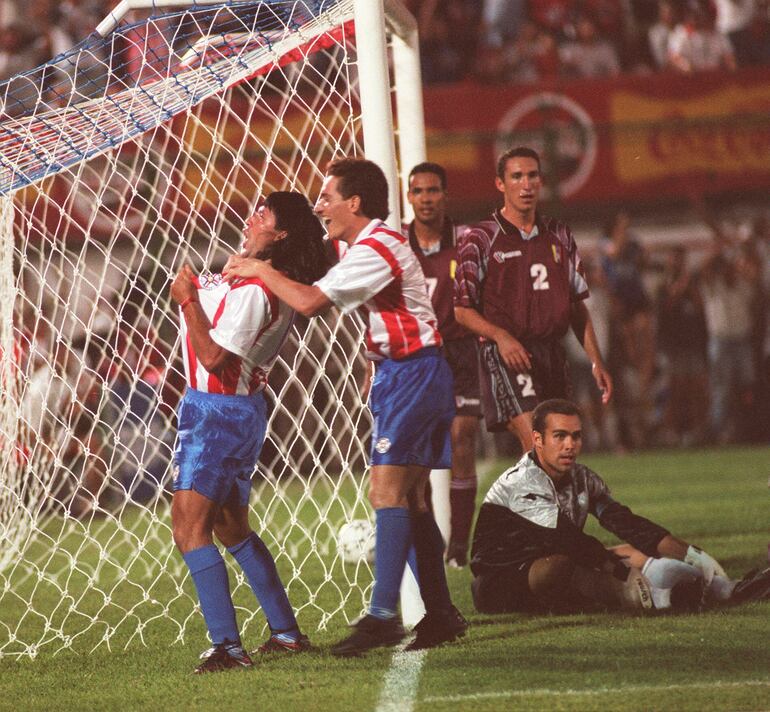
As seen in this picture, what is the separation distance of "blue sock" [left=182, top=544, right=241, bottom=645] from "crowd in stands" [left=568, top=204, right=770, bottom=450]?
336 inches

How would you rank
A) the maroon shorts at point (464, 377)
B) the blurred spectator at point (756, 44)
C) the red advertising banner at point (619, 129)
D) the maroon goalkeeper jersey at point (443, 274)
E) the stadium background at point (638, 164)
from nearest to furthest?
the maroon goalkeeper jersey at point (443, 274)
the maroon shorts at point (464, 377)
the stadium background at point (638, 164)
the red advertising banner at point (619, 129)
the blurred spectator at point (756, 44)

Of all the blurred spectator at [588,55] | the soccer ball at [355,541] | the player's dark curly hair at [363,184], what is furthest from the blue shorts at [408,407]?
the blurred spectator at [588,55]

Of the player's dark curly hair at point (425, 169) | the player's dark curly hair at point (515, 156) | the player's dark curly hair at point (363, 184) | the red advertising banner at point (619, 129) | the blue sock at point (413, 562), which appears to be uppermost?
the red advertising banner at point (619, 129)

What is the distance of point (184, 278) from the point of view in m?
4.32

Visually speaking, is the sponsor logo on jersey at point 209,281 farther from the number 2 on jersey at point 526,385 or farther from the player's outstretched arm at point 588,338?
the player's outstretched arm at point 588,338

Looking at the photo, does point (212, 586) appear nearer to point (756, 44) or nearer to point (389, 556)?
point (389, 556)

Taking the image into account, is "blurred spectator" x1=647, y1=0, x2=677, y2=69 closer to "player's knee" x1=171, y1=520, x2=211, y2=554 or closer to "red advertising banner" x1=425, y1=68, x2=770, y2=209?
"red advertising banner" x1=425, y1=68, x2=770, y2=209

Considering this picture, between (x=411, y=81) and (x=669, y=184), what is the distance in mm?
8140

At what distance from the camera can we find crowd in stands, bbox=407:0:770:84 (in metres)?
14.2

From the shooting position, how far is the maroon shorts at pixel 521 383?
567 cm

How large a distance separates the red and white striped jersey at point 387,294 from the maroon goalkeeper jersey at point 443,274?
2.12 meters

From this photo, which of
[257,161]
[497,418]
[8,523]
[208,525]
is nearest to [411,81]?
[497,418]

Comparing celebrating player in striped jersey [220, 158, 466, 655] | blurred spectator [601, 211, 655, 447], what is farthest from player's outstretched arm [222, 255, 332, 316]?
blurred spectator [601, 211, 655, 447]

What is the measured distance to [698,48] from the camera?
14.3m
